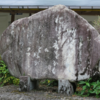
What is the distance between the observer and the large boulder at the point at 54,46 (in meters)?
4.08

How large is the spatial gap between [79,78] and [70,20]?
150cm

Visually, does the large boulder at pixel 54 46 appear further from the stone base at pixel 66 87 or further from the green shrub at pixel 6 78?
the green shrub at pixel 6 78

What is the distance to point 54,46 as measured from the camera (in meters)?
4.34

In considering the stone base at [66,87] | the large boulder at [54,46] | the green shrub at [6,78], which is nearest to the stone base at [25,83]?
the large boulder at [54,46]

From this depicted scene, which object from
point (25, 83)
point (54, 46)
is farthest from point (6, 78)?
→ point (54, 46)

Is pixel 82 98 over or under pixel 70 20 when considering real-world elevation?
under

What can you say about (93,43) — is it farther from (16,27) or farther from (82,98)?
(16,27)

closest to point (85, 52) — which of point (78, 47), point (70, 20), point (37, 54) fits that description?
point (78, 47)

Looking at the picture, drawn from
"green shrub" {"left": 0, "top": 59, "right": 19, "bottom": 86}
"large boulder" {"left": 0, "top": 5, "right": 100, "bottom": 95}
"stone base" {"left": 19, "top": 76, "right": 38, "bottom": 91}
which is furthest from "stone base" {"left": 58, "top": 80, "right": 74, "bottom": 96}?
"green shrub" {"left": 0, "top": 59, "right": 19, "bottom": 86}

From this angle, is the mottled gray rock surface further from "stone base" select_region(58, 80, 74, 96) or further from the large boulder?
"stone base" select_region(58, 80, 74, 96)

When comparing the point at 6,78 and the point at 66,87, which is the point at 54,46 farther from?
the point at 6,78

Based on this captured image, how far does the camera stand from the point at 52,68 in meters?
4.32

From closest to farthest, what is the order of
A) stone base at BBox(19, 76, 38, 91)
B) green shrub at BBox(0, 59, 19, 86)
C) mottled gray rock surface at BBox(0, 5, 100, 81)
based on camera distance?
mottled gray rock surface at BBox(0, 5, 100, 81)
stone base at BBox(19, 76, 38, 91)
green shrub at BBox(0, 59, 19, 86)

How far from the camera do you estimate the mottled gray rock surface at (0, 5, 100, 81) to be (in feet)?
13.4
